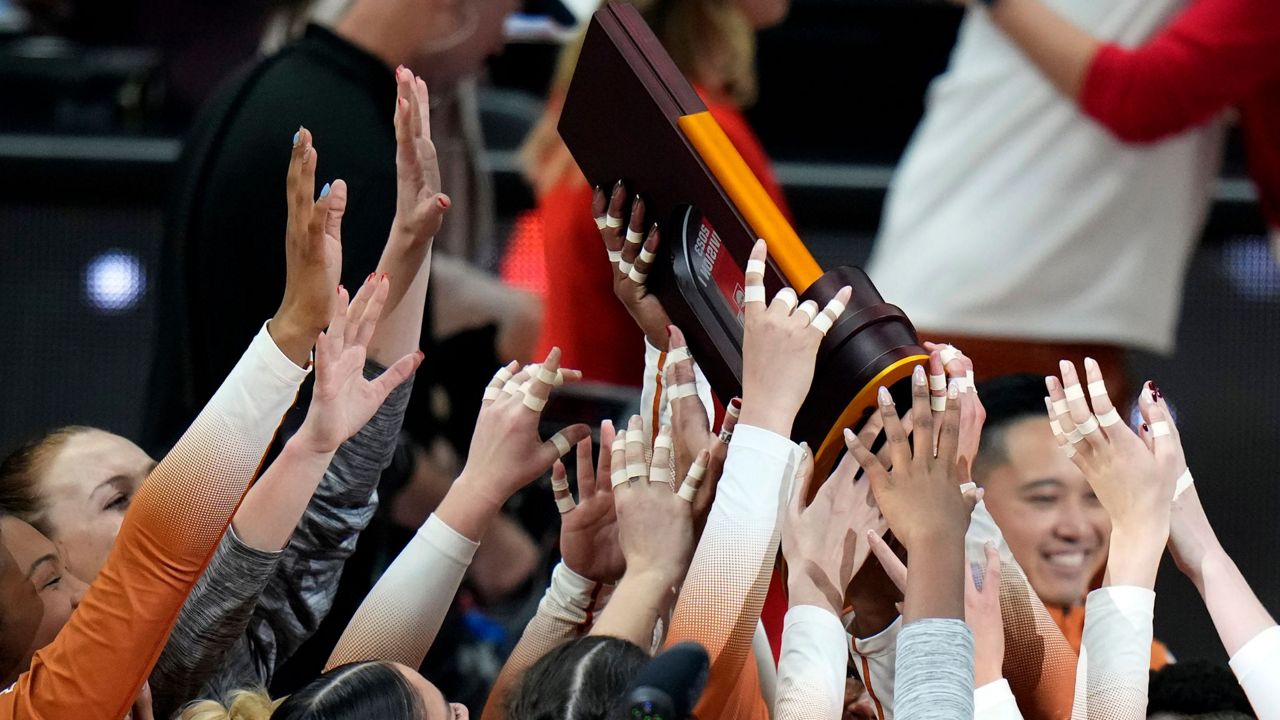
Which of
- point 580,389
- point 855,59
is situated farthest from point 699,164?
point 855,59

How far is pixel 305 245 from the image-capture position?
4.36ft

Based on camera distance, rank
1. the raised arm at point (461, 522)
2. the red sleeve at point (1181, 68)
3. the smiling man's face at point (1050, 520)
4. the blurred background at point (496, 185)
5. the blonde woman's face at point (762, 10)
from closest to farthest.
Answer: the raised arm at point (461, 522), the smiling man's face at point (1050, 520), the red sleeve at point (1181, 68), the blonde woman's face at point (762, 10), the blurred background at point (496, 185)

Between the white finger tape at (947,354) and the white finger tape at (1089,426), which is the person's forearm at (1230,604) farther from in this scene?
the white finger tape at (947,354)

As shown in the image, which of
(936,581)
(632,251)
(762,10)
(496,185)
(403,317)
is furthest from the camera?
(496,185)

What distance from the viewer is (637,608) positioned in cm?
132

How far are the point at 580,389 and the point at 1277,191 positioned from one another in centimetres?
101

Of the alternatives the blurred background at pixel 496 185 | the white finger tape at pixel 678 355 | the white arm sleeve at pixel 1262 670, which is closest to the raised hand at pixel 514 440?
the white finger tape at pixel 678 355

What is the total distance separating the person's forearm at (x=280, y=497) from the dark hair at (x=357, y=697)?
121 mm

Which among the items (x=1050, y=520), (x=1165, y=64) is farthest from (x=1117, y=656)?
(x=1165, y=64)

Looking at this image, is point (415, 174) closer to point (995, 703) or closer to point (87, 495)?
point (87, 495)

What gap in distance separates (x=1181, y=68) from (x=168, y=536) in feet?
4.83

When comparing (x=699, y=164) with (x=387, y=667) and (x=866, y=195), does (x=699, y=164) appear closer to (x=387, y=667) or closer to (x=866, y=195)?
(x=387, y=667)

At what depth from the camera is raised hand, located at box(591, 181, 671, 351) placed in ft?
4.72

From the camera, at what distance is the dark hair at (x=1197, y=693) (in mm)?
1506
